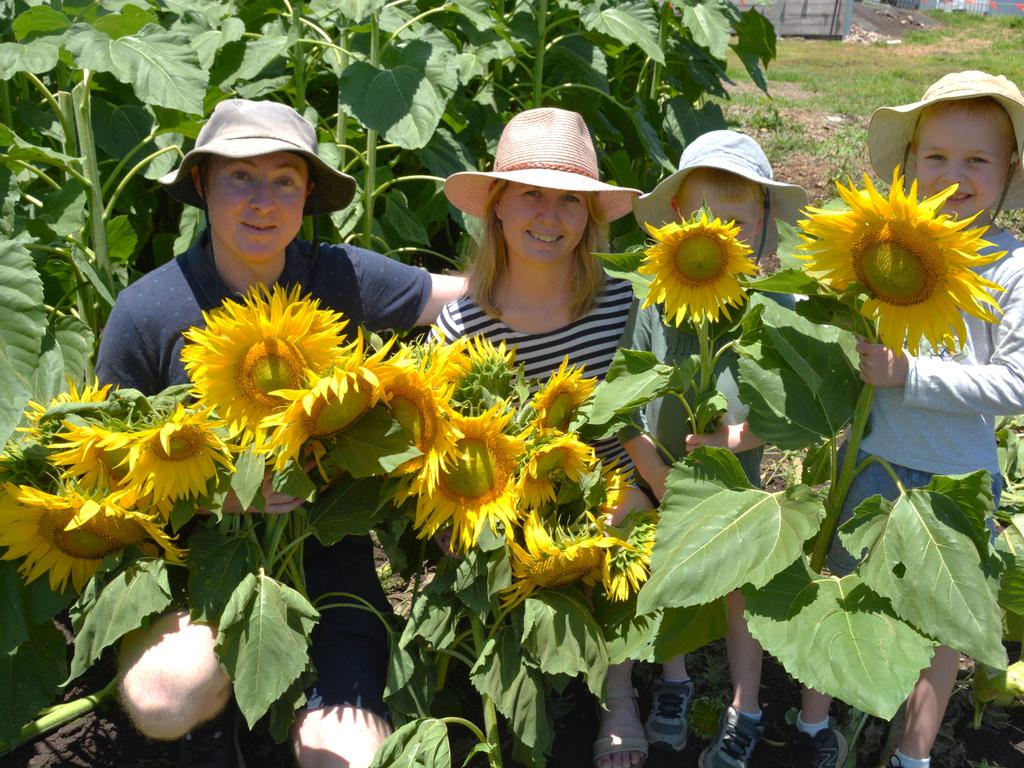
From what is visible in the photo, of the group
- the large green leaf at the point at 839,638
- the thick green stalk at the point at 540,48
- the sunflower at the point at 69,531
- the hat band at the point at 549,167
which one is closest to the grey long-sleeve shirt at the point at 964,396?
the large green leaf at the point at 839,638

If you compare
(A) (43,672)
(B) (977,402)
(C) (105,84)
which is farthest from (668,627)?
(C) (105,84)

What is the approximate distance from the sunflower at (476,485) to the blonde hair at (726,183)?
2.19 ft

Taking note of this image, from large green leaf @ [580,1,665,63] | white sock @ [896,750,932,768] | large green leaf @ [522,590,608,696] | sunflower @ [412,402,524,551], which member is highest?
large green leaf @ [580,1,665,63]

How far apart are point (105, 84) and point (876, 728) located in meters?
2.81

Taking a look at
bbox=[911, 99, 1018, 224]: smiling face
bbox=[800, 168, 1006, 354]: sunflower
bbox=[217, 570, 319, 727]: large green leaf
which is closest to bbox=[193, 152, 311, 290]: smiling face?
bbox=[217, 570, 319, 727]: large green leaf

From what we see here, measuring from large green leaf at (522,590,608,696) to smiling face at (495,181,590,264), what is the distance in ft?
2.53

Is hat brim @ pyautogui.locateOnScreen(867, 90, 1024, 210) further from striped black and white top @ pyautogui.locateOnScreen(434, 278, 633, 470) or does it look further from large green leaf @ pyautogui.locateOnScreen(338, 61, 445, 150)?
large green leaf @ pyautogui.locateOnScreen(338, 61, 445, 150)

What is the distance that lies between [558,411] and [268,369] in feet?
1.84

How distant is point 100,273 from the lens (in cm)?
268

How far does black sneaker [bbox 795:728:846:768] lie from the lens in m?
2.16

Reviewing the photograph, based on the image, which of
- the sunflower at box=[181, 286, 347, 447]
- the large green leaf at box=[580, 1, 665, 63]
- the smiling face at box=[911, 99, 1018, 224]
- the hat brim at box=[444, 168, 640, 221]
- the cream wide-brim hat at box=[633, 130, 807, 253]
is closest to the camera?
the sunflower at box=[181, 286, 347, 447]

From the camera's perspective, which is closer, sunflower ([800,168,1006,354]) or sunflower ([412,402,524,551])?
sunflower ([800,168,1006,354])

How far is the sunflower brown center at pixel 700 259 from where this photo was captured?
6.01 feet

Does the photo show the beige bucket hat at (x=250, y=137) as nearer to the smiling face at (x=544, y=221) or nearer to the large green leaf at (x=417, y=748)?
the smiling face at (x=544, y=221)
